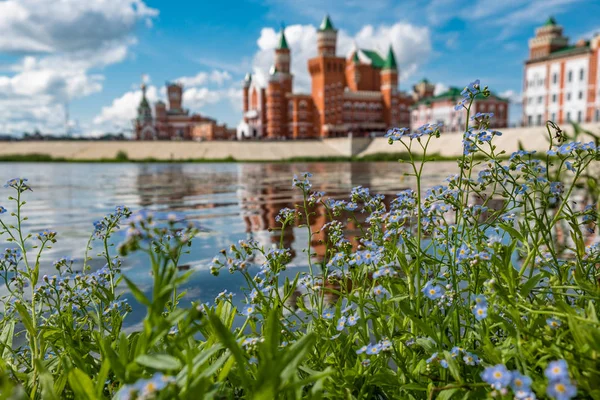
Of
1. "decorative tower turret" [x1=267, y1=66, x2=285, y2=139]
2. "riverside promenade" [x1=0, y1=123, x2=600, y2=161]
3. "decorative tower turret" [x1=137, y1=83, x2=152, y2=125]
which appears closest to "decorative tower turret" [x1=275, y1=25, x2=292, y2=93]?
"decorative tower turret" [x1=267, y1=66, x2=285, y2=139]

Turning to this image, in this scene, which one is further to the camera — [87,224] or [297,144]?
[297,144]

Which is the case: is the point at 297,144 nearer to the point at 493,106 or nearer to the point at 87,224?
the point at 493,106

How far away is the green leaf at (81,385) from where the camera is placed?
152cm

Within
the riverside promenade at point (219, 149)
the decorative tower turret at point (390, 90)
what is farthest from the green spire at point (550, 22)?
the decorative tower turret at point (390, 90)

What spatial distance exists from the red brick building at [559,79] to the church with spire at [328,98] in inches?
1095

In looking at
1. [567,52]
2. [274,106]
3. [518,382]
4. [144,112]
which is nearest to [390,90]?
[274,106]

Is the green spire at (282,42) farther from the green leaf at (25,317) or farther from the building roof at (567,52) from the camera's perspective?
the green leaf at (25,317)

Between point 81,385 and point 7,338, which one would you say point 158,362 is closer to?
point 81,385

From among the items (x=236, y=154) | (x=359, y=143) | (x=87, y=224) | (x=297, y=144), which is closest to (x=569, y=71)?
(x=359, y=143)

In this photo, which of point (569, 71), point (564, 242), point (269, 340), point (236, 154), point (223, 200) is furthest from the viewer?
point (236, 154)

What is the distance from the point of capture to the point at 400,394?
192 cm

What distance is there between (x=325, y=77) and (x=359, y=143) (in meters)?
21.1

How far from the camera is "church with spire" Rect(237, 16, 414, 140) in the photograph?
8375 centimetres

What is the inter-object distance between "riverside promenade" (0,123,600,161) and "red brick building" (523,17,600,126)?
669 cm
